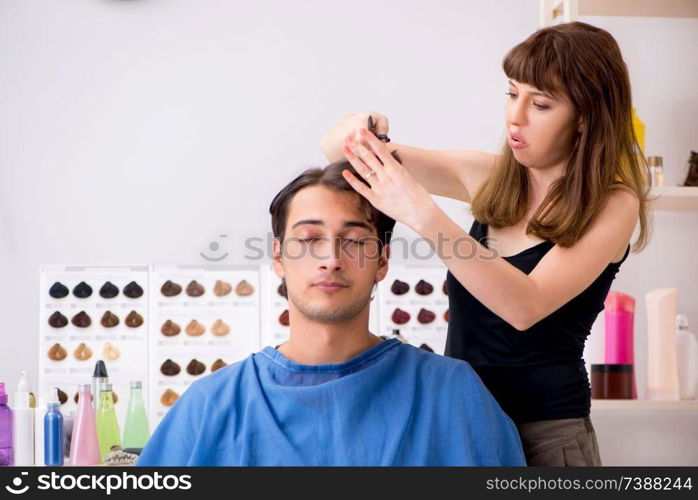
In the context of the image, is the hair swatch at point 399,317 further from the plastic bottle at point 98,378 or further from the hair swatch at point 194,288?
the plastic bottle at point 98,378

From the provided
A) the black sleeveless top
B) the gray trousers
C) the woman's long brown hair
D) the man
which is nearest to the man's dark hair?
the man

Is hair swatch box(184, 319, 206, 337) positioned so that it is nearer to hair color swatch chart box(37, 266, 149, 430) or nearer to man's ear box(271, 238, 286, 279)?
hair color swatch chart box(37, 266, 149, 430)

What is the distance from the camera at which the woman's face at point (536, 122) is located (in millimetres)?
1913

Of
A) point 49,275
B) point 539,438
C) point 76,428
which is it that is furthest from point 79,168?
point 539,438

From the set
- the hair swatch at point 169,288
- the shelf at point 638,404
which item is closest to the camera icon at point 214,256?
the hair swatch at point 169,288

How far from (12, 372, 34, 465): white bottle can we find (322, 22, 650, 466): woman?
1.54 metres

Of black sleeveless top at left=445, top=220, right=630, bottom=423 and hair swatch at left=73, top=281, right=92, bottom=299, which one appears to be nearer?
black sleeveless top at left=445, top=220, right=630, bottom=423

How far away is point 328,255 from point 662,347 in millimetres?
1572

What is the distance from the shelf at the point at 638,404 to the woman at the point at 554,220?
882 mm

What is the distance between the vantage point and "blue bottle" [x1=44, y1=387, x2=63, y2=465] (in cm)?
284

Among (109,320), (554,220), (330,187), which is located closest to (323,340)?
(330,187)

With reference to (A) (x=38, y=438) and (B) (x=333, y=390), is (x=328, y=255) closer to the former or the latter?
(B) (x=333, y=390)
